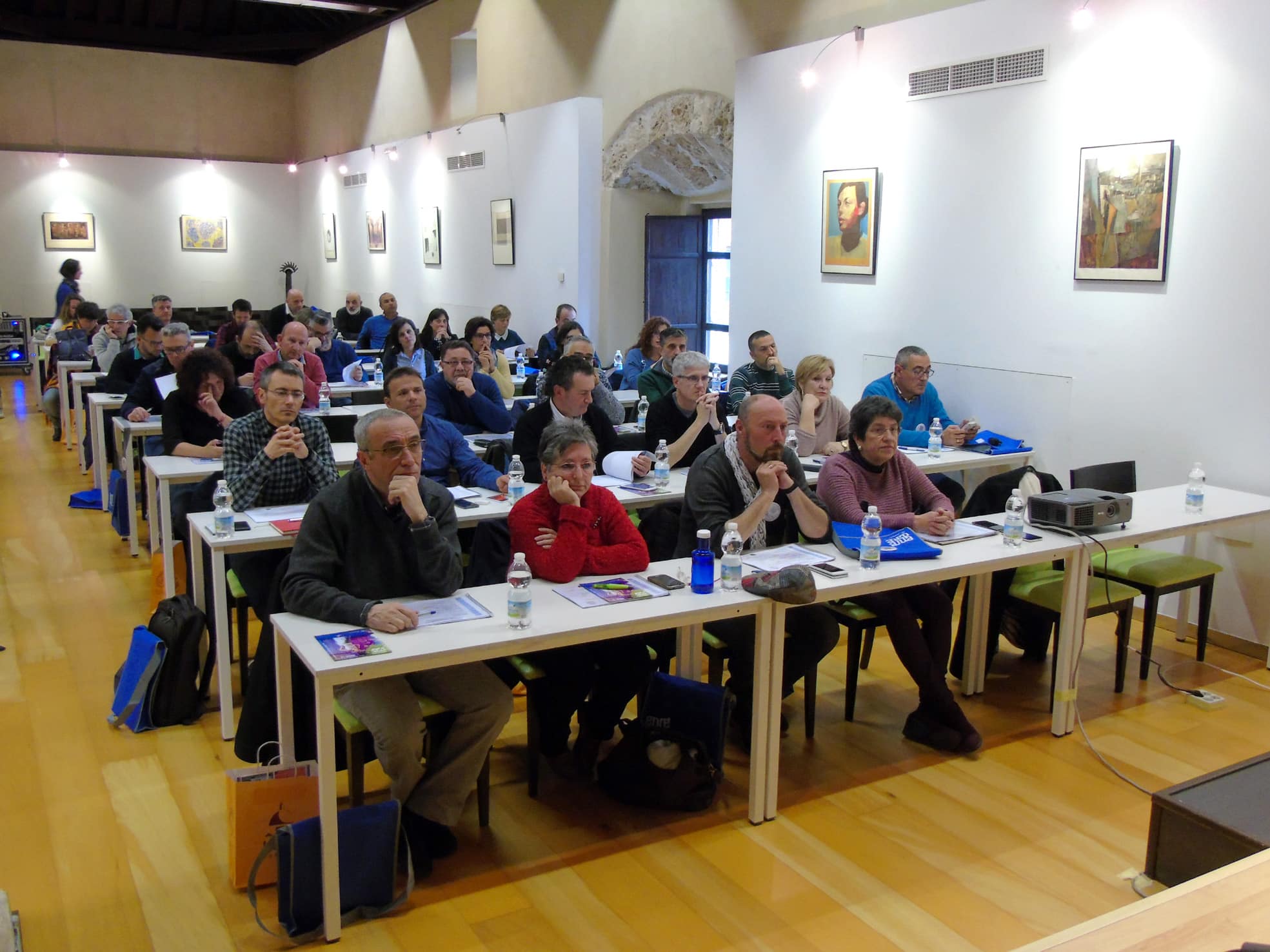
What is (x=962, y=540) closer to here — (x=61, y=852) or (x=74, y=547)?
(x=61, y=852)

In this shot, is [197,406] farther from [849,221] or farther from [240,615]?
[849,221]

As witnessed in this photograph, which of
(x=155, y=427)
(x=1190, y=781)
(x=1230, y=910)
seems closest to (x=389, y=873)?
(x=1230, y=910)

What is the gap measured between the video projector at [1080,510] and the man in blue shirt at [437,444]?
2150 mm

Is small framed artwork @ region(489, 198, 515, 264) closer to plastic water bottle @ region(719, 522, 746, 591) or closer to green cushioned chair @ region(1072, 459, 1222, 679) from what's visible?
green cushioned chair @ region(1072, 459, 1222, 679)

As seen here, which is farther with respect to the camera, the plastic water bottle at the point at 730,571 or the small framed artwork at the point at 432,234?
the small framed artwork at the point at 432,234

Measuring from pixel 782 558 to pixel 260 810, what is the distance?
181 cm

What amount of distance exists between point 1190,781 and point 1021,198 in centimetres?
382

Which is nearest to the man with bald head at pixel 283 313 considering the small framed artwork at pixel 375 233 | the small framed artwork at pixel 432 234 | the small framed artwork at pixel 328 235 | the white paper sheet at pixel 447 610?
the small framed artwork at pixel 432 234

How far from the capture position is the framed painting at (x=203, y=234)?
17453 mm

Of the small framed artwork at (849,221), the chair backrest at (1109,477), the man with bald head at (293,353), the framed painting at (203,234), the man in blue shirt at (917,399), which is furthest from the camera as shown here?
the framed painting at (203,234)

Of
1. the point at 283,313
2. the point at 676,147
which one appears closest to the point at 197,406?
the point at 676,147

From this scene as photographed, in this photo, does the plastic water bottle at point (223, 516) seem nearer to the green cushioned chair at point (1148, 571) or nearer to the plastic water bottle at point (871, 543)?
the plastic water bottle at point (871, 543)

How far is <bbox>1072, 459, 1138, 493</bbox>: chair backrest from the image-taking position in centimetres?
505

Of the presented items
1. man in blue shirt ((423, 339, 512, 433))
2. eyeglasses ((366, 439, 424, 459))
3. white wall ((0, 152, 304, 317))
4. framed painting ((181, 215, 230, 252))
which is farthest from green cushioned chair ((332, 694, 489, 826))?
framed painting ((181, 215, 230, 252))
